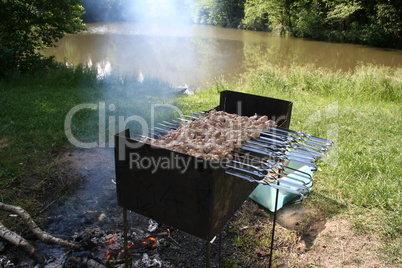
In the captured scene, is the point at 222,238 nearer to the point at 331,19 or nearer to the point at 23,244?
the point at 23,244

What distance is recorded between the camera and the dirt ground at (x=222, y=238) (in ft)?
8.78

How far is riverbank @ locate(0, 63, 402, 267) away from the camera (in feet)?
10.8

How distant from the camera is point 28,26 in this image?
9430 millimetres

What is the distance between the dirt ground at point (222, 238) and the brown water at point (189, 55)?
803cm

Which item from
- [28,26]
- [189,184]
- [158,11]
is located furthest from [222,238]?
[158,11]

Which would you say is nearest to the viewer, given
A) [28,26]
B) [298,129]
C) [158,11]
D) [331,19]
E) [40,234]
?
[40,234]

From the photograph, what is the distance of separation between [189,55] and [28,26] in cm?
914

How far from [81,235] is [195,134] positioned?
4.51ft

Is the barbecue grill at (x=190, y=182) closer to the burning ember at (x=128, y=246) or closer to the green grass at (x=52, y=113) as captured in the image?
the burning ember at (x=128, y=246)

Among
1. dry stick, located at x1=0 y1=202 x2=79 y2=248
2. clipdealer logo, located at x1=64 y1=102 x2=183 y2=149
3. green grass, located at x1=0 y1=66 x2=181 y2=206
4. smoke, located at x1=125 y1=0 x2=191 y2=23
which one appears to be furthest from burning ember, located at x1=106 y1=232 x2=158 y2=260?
smoke, located at x1=125 y1=0 x2=191 y2=23

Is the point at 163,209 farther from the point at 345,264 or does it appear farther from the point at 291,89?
the point at 291,89

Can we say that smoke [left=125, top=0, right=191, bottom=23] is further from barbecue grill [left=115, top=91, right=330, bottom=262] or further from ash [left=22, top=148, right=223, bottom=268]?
A: barbecue grill [left=115, top=91, right=330, bottom=262]

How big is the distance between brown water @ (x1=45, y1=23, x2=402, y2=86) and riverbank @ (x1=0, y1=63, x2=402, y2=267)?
3162 mm

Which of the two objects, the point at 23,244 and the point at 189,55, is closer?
the point at 23,244
